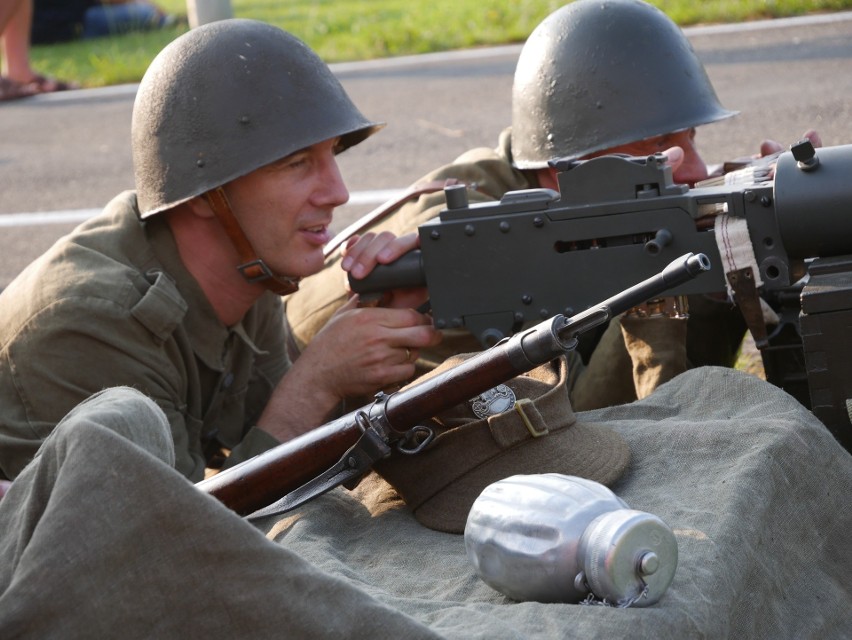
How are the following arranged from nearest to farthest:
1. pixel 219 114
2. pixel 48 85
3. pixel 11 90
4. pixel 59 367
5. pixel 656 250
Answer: pixel 656 250 < pixel 59 367 < pixel 219 114 < pixel 11 90 < pixel 48 85

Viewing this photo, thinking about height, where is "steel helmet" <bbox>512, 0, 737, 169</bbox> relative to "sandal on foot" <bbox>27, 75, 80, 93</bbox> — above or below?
above

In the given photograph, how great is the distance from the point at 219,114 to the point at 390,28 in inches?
335

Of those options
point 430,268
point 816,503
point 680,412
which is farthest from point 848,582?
point 430,268

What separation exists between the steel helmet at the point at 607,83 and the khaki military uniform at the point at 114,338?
108 centimetres

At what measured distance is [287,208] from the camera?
3.39m

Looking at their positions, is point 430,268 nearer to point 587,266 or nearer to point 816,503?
point 587,266

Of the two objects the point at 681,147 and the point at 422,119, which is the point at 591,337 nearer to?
the point at 681,147

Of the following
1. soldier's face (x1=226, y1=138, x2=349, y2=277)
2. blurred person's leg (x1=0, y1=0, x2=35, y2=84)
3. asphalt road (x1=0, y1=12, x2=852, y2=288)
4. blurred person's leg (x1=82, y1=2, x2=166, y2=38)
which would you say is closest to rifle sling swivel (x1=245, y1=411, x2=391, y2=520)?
soldier's face (x1=226, y1=138, x2=349, y2=277)

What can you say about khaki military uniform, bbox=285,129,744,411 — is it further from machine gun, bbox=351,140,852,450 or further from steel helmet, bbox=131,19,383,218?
steel helmet, bbox=131,19,383,218

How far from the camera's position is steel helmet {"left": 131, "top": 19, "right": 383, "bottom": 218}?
336 cm

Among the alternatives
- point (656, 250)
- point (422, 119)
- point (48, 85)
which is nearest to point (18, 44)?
point (48, 85)

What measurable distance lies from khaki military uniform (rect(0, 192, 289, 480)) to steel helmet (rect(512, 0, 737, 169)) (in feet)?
3.55

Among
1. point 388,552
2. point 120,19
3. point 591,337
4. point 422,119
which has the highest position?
point 388,552

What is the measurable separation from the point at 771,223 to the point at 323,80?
130 cm
